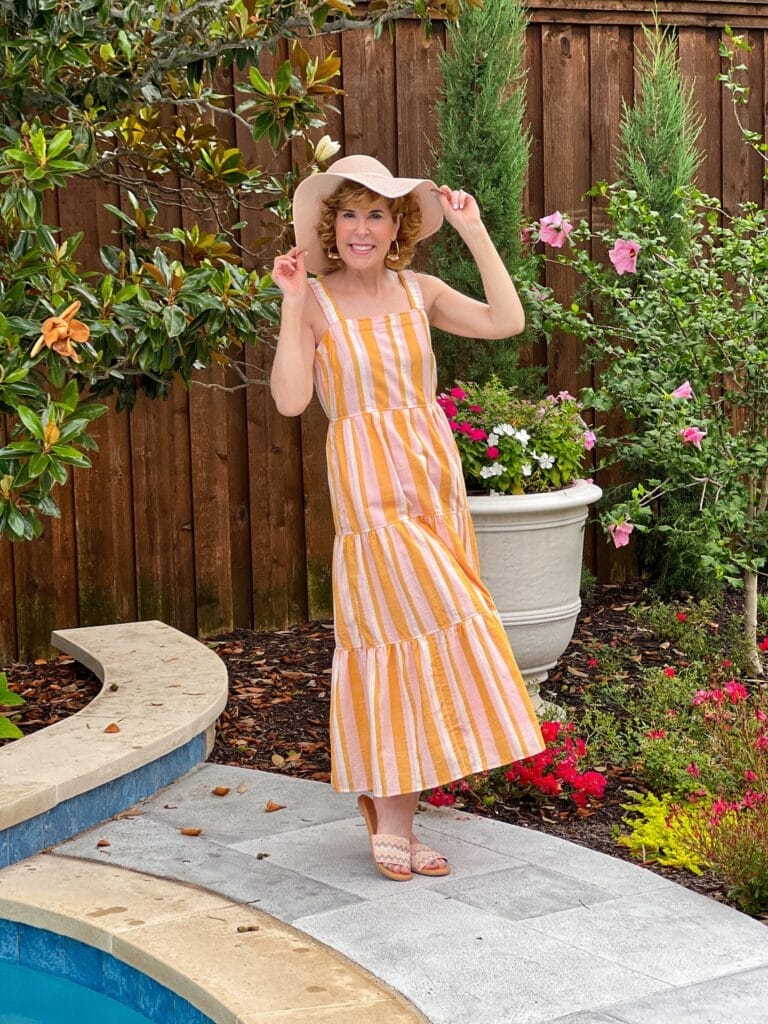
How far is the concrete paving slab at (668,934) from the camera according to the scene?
114 inches

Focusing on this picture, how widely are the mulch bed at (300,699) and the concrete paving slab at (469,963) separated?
63 cm

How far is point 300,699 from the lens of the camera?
5.11 meters

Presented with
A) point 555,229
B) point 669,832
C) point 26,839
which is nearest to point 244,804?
point 26,839

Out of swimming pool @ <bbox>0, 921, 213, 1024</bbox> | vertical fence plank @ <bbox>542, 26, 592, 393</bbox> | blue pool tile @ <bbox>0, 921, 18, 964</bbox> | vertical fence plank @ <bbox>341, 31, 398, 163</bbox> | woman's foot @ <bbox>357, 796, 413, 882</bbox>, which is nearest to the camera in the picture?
swimming pool @ <bbox>0, 921, 213, 1024</bbox>

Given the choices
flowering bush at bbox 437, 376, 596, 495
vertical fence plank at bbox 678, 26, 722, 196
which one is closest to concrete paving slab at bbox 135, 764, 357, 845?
flowering bush at bbox 437, 376, 596, 495

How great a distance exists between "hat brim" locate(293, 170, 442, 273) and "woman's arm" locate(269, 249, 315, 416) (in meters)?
0.10

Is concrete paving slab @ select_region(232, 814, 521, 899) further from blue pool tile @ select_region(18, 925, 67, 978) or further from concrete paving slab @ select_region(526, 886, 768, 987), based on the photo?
blue pool tile @ select_region(18, 925, 67, 978)

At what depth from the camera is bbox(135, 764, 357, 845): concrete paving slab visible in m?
3.83

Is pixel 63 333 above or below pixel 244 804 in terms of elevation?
above

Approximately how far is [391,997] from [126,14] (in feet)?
9.04

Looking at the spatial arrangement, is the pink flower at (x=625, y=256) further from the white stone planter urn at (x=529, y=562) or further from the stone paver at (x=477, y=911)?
the stone paver at (x=477, y=911)

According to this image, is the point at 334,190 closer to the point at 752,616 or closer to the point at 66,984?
the point at 66,984

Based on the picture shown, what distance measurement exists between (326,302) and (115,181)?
5.15ft

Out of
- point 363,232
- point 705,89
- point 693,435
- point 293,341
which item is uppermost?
point 705,89
